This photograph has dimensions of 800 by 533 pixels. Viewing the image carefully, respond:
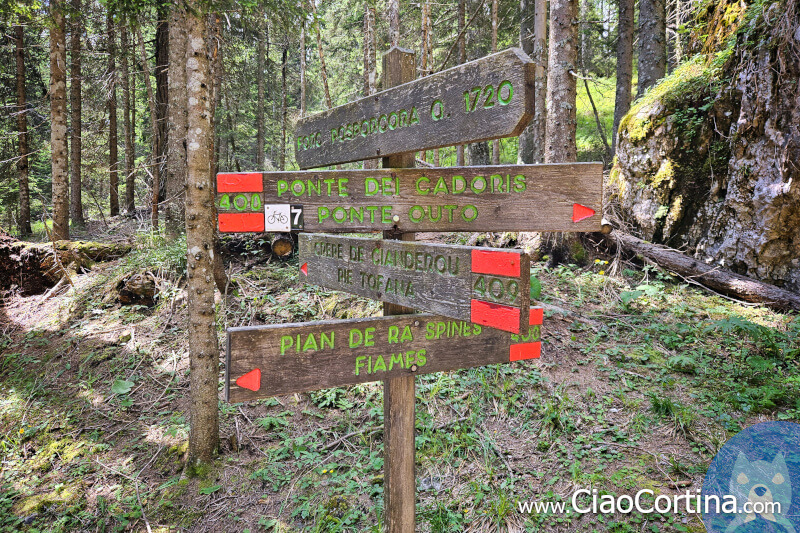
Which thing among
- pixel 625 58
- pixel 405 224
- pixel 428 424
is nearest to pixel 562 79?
pixel 428 424

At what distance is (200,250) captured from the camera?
390cm

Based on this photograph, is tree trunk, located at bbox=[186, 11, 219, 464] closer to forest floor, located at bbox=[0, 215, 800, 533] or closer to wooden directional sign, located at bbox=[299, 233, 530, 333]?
forest floor, located at bbox=[0, 215, 800, 533]

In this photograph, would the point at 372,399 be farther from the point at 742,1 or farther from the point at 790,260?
the point at 742,1

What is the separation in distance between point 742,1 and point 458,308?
7654 mm

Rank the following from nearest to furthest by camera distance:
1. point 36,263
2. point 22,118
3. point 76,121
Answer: point 36,263 → point 22,118 → point 76,121

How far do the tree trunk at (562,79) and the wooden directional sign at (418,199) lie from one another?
494cm

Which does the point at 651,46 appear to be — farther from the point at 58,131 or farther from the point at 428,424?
the point at 58,131

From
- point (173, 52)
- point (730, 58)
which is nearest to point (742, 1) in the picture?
point (730, 58)

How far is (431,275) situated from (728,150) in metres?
6.23

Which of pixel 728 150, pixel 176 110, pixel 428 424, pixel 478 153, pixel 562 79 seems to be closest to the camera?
pixel 428 424

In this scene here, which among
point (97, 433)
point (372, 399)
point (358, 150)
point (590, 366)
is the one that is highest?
point (358, 150)

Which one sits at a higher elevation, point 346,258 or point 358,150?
point 358,150

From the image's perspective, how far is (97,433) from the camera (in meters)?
4.64

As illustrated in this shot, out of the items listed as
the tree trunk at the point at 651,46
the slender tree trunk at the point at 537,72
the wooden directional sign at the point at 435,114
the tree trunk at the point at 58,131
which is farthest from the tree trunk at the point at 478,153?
the wooden directional sign at the point at 435,114
